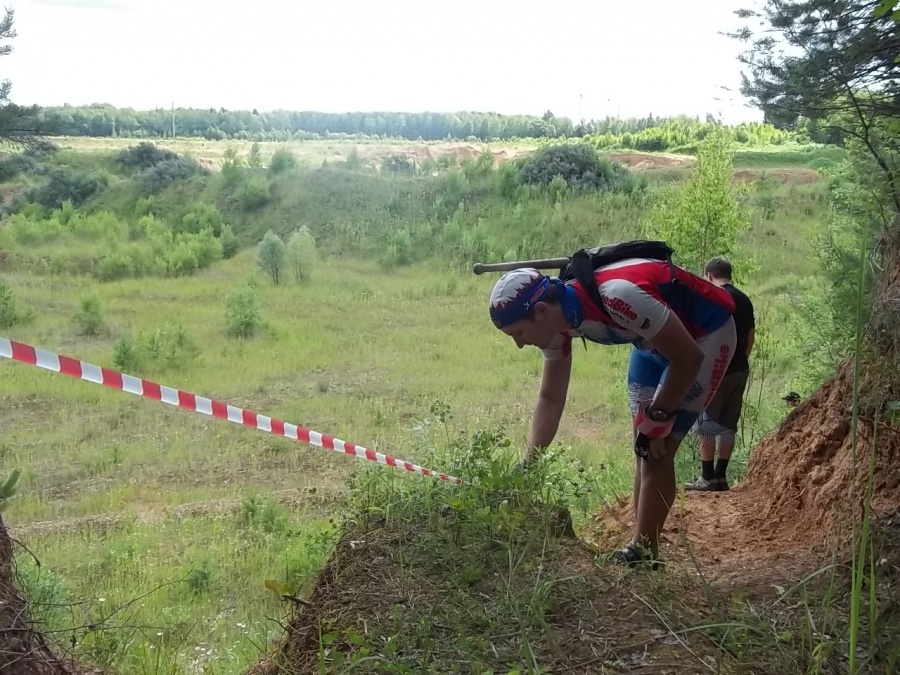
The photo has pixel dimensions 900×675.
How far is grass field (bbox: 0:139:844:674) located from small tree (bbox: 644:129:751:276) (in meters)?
0.95

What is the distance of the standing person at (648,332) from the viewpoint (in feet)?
7.64

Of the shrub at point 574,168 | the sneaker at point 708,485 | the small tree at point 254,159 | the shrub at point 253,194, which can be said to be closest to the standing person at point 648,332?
the sneaker at point 708,485

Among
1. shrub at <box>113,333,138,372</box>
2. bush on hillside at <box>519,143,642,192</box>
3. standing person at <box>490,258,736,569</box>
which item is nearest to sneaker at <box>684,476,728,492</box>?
standing person at <box>490,258,736,569</box>

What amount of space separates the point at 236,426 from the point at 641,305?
26.0 feet

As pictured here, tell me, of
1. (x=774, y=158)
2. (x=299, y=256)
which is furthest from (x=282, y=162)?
(x=774, y=158)

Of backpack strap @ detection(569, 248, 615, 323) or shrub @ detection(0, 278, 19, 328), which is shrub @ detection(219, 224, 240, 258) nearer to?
shrub @ detection(0, 278, 19, 328)

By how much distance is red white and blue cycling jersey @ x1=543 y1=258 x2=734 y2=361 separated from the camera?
2.29 meters

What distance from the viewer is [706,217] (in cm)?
613

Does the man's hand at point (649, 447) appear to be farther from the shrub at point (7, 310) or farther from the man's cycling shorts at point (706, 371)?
the shrub at point (7, 310)

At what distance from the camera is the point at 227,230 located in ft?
72.1

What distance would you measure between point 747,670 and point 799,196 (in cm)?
1838

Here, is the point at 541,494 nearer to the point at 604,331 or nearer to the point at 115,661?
the point at 604,331

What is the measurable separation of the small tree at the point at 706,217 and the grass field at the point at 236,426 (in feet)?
3.11

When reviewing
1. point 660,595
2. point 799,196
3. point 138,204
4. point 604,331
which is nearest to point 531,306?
point 604,331
